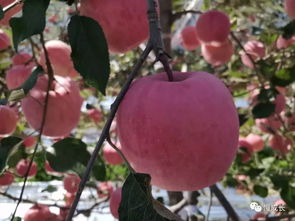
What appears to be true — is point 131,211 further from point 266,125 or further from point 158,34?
point 266,125

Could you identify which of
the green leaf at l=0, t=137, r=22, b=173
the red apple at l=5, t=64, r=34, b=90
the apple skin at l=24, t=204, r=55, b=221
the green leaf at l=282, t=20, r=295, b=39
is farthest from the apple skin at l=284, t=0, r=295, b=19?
the apple skin at l=24, t=204, r=55, b=221

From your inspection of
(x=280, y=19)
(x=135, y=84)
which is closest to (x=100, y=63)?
(x=135, y=84)

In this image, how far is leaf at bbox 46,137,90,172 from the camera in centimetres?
89

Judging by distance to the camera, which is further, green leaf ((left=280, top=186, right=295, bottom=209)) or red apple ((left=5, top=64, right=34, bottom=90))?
green leaf ((left=280, top=186, right=295, bottom=209))

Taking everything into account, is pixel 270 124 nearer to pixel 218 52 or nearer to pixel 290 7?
pixel 218 52

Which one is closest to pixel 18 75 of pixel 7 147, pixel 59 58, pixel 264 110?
pixel 59 58

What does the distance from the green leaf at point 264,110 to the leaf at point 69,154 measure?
Answer: 0.76 metres

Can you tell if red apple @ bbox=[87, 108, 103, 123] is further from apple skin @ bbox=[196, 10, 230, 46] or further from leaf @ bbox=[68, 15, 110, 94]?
leaf @ bbox=[68, 15, 110, 94]

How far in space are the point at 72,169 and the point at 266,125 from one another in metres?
1.31

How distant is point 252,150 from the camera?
2.14 metres

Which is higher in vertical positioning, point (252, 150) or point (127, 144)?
point (127, 144)

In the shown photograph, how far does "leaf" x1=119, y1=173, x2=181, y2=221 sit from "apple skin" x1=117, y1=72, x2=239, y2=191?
0.05 metres

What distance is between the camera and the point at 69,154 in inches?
35.4

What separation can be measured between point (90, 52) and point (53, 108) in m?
0.33
